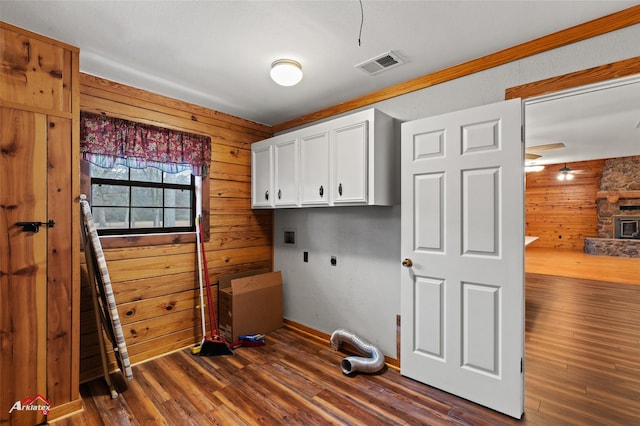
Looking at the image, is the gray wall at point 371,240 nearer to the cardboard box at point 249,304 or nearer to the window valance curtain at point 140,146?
the cardboard box at point 249,304

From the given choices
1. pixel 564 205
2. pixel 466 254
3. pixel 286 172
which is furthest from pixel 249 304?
pixel 564 205

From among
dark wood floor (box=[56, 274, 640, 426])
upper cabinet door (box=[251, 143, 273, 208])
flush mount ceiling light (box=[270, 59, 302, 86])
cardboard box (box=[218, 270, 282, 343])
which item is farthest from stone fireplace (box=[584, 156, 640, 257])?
flush mount ceiling light (box=[270, 59, 302, 86])

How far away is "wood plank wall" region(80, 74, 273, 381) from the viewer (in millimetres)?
2533

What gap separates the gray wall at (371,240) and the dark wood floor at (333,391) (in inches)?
14.6

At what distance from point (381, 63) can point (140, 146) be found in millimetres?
2162

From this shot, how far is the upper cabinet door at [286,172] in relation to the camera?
3078mm

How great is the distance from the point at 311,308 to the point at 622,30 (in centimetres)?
320

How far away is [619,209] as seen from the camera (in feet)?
28.0

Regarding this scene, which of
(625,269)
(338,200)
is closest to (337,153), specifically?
(338,200)

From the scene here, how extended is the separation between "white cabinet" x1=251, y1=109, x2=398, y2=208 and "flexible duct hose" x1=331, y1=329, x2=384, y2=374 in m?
1.26

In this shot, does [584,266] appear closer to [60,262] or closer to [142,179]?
[142,179]

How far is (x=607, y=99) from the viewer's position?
328 centimetres

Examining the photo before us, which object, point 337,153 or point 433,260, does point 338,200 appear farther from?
point 433,260

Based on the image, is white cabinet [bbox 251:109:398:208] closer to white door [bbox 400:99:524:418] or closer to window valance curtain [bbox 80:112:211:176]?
white door [bbox 400:99:524:418]
